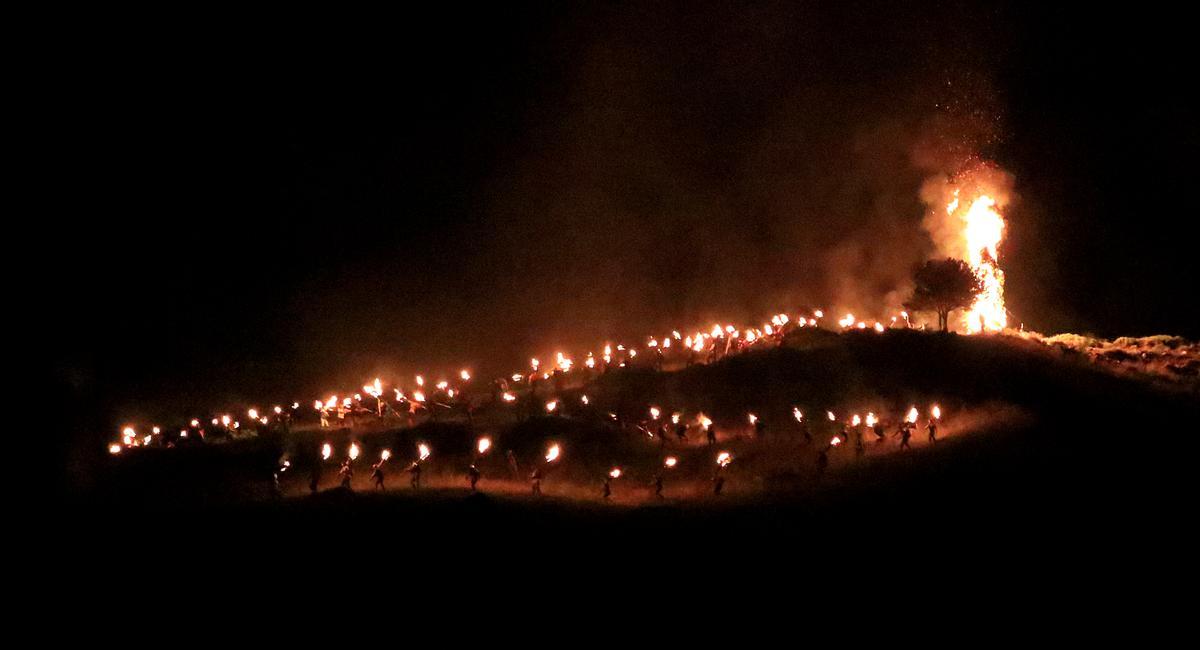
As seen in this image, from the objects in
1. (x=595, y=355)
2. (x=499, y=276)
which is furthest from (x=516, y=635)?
(x=499, y=276)

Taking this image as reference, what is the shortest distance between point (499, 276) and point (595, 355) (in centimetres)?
956

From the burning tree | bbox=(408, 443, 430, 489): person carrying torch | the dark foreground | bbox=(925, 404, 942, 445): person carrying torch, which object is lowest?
the dark foreground

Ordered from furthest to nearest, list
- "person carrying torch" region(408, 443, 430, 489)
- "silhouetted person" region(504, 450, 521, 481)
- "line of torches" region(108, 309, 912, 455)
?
"line of torches" region(108, 309, 912, 455)
"silhouetted person" region(504, 450, 521, 481)
"person carrying torch" region(408, 443, 430, 489)

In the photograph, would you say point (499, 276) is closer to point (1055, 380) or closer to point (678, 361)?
point (678, 361)

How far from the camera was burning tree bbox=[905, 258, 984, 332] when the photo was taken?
3195 centimetres

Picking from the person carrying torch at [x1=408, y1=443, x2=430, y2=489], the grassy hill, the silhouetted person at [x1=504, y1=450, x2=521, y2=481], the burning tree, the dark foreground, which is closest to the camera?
the dark foreground

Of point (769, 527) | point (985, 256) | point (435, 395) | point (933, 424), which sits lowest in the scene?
point (769, 527)

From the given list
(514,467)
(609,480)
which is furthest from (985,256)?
A: (514,467)

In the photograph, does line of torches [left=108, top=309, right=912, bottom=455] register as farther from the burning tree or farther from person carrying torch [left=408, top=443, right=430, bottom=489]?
person carrying torch [left=408, top=443, right=430, bottom=489]

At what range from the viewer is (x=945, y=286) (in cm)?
3192

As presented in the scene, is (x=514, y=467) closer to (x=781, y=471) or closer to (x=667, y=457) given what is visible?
(x=667, y=457)

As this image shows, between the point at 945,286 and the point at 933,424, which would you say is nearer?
the point at 933,424

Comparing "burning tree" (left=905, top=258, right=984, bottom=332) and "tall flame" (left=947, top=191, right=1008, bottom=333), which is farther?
"tall flame" (left=947, top=191, right=1008, bottom=333)

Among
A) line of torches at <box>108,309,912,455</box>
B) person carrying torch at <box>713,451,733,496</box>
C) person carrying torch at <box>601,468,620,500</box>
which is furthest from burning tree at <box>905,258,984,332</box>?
person carrying torch at <box>601,468,620,500</box>
